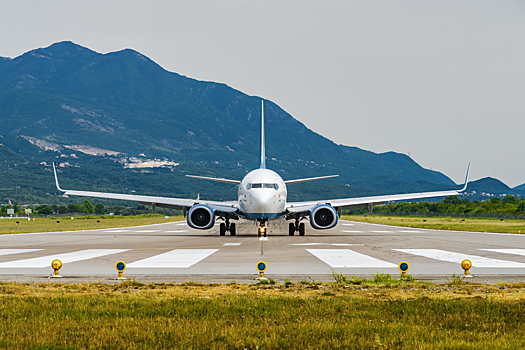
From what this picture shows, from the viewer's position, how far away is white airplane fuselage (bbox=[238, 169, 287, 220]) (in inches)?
1196

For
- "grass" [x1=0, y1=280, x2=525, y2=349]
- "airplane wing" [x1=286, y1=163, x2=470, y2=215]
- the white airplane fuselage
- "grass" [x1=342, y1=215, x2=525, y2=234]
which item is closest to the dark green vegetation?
"grass" [x1=342, y1=215, x2=525, y2=234]

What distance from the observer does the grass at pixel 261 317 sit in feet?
20.4

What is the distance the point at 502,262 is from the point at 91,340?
13882mm

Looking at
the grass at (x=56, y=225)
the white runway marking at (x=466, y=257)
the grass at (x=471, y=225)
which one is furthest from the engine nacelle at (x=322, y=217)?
the grass at (x=56, y=225)

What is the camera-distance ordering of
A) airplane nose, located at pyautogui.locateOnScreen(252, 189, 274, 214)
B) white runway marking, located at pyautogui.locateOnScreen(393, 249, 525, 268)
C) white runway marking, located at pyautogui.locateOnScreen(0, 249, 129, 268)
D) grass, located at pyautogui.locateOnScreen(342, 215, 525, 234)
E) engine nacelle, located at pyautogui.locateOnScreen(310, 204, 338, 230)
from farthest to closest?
grass, located at pyautogui.locateOnScreen(342, 215, 525, 234) < engine nacelle, located at pyautogui.locateOnScreen(310, 204, 338, 230) < airplane nose, located at pyautogui.locateOnScreen(252, 189, 274, 214) < white runway marking, located at pyautogui.locateOnScreen(393, 249, 525, 268) < white runway marking, located at pyautogui.locateOnScreen(0, 249, 129, 268)

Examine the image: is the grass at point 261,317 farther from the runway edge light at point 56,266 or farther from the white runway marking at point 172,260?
the white runway marking at point 172,260

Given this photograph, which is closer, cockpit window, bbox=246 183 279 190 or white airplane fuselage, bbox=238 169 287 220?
white airplane fuselage, bbox=238 169 287 220

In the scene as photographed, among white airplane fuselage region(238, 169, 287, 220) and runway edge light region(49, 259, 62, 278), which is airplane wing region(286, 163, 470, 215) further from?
runway edge light region(49, 259, 62, 278)

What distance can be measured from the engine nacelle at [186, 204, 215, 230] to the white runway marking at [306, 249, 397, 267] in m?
11.6

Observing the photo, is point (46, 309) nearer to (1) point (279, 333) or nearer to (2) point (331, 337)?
(1) point (279, 333)

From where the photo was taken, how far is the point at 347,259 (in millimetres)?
17328

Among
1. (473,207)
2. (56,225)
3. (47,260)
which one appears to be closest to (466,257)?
(47,260)

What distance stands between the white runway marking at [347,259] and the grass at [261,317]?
17.2ft

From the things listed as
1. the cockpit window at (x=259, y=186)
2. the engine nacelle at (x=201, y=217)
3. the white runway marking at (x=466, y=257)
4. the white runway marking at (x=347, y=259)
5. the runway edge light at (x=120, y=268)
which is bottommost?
the white runway marking at (x=347, y=259)
